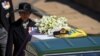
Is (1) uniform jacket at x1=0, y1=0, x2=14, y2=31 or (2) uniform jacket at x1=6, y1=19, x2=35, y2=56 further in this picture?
(1) uniform jacket at x1=0, y1=0, x2=14, y2=31

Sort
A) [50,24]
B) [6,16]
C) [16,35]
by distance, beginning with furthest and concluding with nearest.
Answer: [6,16], [50,24], [16,35]

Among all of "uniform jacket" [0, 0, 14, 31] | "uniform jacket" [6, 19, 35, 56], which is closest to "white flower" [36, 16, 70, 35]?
"uniform jacket" [6, 19, 35, 56]

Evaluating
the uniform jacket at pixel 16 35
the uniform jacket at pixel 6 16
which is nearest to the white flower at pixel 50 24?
the uniform jacket at pixel 16 35

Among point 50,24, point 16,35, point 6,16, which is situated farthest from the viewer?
point 6,16

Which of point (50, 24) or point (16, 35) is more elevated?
point (50, 24)

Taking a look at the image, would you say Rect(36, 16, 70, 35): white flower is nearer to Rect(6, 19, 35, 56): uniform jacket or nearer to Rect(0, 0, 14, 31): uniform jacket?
Rect(6, 19, 35, 56): uniform jacket

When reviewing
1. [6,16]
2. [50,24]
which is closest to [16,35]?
[50,24]

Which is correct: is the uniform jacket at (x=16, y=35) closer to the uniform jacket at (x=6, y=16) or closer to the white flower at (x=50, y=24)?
the white flower at (x=50, y=24)

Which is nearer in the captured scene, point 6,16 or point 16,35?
point 16,35

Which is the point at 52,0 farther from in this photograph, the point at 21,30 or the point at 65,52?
the point at 65,52

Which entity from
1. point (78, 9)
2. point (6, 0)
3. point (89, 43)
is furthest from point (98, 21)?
point (89, 43)

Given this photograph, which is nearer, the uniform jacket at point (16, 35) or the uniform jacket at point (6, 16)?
the uniform jacket at point (16, 35)

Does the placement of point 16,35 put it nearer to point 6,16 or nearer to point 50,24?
point 50,24

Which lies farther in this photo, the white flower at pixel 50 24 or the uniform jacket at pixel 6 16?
the uniform jacket at pixel 6 16
